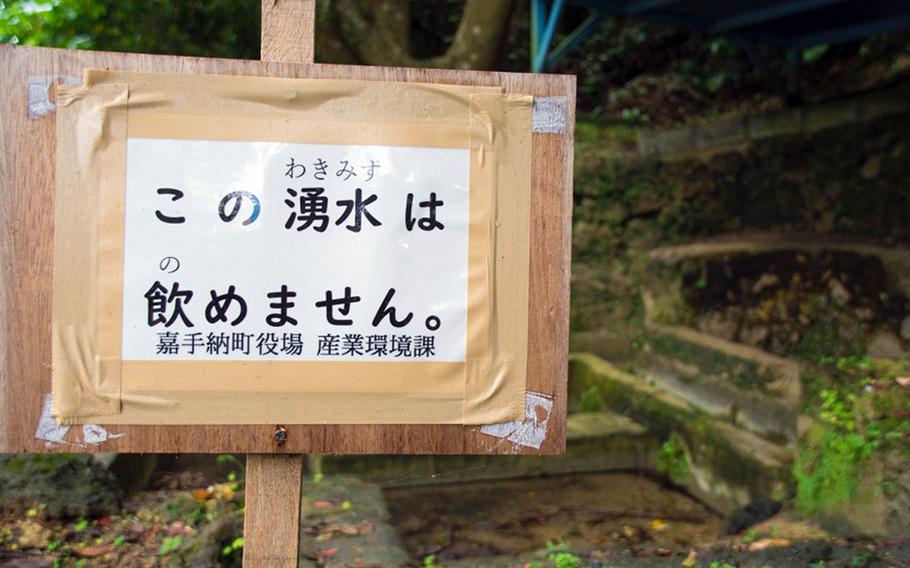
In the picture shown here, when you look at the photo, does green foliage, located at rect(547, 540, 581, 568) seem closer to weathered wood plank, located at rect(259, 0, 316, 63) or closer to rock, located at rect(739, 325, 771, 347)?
weathered wood plank, located at rect(259, 0, 316, 63)

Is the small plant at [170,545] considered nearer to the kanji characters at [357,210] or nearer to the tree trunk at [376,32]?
the kanji characters at [357,210]

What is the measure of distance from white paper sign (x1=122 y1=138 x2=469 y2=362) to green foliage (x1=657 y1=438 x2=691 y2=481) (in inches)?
129

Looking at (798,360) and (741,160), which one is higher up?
Result: (741,160)

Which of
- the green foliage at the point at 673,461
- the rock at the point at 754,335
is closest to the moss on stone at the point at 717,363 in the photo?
the rock at the point at 754,335

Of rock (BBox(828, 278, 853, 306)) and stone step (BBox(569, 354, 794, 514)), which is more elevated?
rock (BBox(828, 278, 853, 306))

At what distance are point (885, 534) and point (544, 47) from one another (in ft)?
11.4

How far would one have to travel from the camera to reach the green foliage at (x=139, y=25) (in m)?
4.25

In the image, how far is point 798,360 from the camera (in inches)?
174

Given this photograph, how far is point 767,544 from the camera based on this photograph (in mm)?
2904

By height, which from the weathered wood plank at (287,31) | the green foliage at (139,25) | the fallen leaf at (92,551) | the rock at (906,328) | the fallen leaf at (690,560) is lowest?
the fallen leaf at (92,551)

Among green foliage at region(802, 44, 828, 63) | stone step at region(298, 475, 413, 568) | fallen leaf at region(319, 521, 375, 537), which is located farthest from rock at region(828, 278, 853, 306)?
green foliage at region(802, 44, 828, 63)

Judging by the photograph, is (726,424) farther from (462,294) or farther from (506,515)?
(462,294)

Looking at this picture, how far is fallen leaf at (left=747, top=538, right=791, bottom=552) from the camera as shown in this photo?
2.85 metres

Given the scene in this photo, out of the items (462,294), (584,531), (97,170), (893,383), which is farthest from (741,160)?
(97,170)
